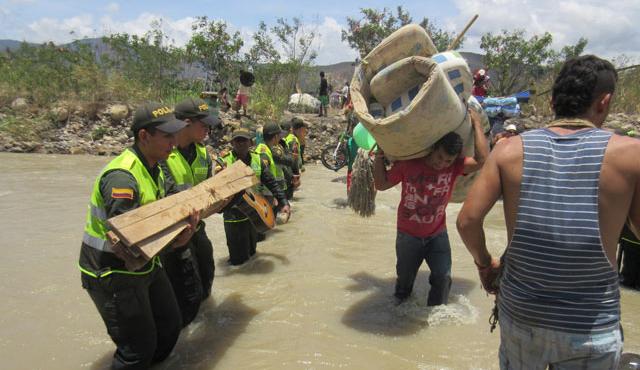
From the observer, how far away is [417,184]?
3.74 metres

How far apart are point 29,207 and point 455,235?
696cm

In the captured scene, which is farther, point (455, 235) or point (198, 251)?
point (455, 235)

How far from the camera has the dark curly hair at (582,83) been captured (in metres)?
1.82

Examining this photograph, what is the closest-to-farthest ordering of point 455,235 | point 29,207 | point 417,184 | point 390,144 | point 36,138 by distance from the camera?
point 390,144, point 417,184, point 455,235, point 29,207, point 36,138

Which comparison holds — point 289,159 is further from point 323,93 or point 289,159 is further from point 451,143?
point 323,93

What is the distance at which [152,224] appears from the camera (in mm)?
2656

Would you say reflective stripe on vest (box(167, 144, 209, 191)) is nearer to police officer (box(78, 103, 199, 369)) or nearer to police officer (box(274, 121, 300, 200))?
police officer (box(78, 103, 199, 369))

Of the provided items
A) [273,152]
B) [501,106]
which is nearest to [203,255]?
[273,152]

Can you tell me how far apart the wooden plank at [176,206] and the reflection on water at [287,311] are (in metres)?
1.19

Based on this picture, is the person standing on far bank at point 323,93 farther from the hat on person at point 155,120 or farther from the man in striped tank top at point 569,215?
the man in striped tank top at point 569,215

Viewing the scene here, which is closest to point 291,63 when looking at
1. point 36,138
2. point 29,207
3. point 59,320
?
point 36,138

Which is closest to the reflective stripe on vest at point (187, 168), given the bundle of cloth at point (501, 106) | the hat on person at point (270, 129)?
the hat on person at point (270, 129)

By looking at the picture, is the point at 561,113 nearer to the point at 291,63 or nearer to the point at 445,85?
the point at 445,85

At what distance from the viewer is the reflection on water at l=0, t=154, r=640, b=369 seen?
3598mm
